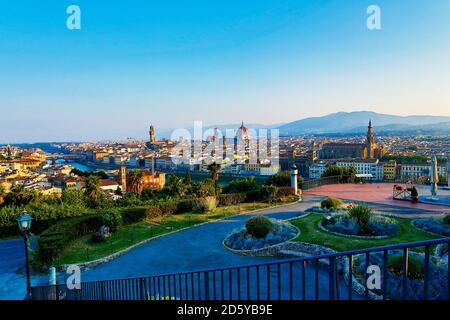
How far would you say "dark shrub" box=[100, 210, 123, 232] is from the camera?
1530 centimetres

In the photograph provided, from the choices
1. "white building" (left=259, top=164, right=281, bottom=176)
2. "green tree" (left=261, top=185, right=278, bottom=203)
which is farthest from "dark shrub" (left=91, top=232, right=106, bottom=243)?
"white building" (left=259, top=164, right=281, bottom=176)

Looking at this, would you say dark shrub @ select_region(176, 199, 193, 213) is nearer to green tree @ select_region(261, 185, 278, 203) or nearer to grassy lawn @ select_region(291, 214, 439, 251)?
green tree @ select_region(261, 185, 278, 203)

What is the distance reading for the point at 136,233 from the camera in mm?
15375

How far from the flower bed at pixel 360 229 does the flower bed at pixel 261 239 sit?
1.69 metres

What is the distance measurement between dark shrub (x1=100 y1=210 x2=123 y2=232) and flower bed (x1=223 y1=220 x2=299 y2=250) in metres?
5.49

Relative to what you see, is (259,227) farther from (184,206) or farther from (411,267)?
(184,206)

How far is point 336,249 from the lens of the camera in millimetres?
11391

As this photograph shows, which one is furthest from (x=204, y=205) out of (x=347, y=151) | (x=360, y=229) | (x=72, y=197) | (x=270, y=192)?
(x=347, y=151)

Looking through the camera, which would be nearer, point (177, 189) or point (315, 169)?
point (177, 189)

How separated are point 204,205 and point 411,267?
495 inches

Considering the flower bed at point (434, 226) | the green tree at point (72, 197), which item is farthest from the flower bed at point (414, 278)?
the green tree at point (72, 197)

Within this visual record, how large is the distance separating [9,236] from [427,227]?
19364 millimetres
